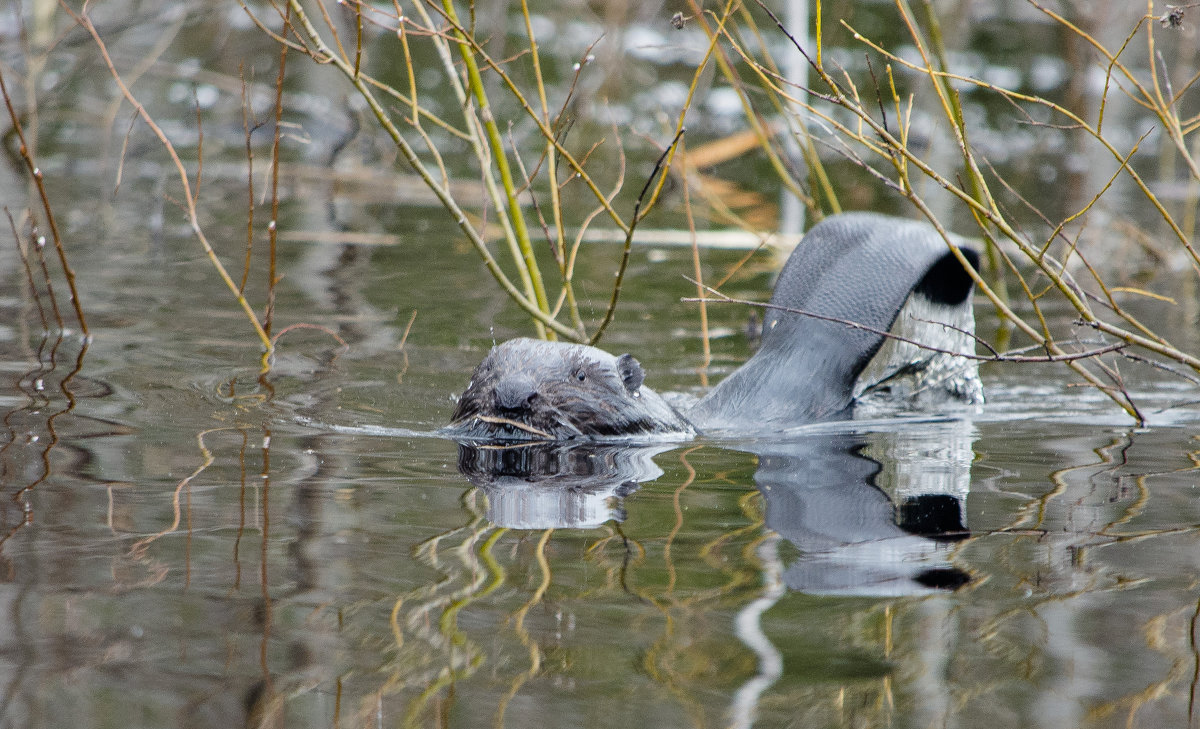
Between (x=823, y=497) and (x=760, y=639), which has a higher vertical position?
(x=823, y=497)

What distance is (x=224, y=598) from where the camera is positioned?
2.56 m

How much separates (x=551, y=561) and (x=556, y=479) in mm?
869

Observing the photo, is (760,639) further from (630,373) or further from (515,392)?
(630,373)

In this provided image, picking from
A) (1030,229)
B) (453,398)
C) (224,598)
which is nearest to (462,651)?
(224,598)

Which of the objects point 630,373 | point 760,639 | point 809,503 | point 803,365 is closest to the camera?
point 760,639

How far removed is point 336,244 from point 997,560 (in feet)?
19.4

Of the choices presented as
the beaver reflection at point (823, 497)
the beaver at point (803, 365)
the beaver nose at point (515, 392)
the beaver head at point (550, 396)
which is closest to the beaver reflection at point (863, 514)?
the beaver reflection at point (823, 497)

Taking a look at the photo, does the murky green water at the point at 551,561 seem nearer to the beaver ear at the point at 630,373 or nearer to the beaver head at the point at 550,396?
the beaver head at the point at 550,396

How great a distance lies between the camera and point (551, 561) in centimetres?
285

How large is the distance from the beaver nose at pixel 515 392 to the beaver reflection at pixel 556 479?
13 cm

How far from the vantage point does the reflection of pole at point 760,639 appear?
2137 mm

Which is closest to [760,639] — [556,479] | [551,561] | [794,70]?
[551,561]

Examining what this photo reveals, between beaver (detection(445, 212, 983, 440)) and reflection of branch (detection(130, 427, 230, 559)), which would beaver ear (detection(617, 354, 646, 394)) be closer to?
beaver (detection(445, 212, 983, 440))

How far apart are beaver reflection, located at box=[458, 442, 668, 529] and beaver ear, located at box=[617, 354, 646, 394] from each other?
0.69 ft
